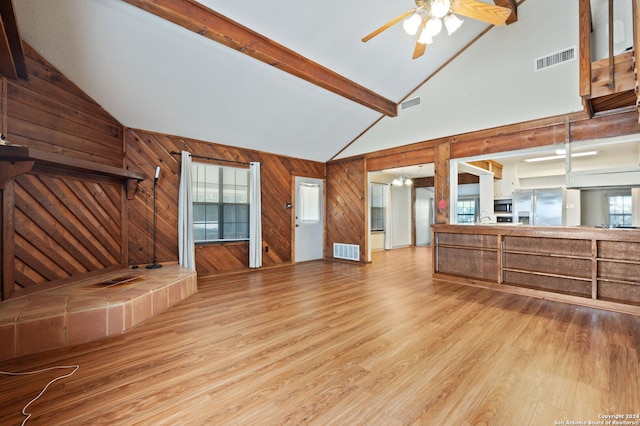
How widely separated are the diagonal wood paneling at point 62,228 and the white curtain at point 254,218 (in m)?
2.24

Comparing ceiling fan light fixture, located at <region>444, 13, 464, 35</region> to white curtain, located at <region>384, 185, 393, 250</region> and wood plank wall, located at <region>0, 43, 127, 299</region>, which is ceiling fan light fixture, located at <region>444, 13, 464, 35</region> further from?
white curtain, located at <region>384, 185, 393, 250</region>

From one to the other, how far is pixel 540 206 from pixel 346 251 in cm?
464

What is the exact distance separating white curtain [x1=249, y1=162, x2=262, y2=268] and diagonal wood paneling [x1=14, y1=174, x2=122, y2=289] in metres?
2.24

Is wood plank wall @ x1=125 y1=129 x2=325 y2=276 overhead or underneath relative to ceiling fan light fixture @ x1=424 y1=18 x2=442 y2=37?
underneath

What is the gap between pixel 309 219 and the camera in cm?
684

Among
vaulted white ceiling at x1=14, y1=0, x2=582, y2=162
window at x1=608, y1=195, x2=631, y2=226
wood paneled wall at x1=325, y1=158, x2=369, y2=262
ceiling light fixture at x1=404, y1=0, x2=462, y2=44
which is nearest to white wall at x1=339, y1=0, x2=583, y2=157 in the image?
vaulted white ceiling at x1=14, y1=0, x2=582, y2=162

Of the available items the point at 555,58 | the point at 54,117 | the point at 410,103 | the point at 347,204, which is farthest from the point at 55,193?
the point at 555,58

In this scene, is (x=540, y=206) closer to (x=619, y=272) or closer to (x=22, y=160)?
(x=619, y=272)

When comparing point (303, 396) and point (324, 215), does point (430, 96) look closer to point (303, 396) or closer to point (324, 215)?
point (324, 215)

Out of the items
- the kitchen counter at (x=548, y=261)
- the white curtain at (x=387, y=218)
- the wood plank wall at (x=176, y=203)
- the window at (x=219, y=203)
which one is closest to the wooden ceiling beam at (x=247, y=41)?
the wood plank wall at (x=176, y=203)

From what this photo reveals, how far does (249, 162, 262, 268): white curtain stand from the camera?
5.59 metres

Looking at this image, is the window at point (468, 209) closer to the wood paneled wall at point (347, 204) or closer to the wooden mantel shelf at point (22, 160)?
the wood paneled wall at point (347, 204)

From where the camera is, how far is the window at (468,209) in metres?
8.73

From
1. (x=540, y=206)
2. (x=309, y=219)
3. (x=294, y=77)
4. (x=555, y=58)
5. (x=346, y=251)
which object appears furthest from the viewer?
(x=309, y=219)
